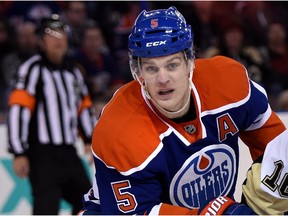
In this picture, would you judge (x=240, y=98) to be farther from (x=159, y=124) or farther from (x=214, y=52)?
(x=214, y=52)

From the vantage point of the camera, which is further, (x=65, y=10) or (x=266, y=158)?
(x=65, y=10)

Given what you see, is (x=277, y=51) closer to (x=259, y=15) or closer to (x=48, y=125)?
(x=259, y=15)

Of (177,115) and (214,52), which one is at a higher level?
(177,115)

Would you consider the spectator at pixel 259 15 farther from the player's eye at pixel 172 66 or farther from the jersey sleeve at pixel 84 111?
the player's eye at pixel 172 66

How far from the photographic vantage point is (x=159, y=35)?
2.30m

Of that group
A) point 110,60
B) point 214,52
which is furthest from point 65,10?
point 214,52

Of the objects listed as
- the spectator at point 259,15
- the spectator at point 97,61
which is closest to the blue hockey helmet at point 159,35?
the spectator at point 97,61

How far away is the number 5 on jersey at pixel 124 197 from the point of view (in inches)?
90.4

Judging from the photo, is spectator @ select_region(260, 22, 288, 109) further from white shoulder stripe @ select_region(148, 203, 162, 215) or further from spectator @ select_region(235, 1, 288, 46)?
white shoulder stripe @ select_region(148, 203, 162, 215)

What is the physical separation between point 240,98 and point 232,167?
0.22 meters

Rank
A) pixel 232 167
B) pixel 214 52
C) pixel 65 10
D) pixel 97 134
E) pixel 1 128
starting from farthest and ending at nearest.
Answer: pixel 65 10, pixel 214 52, pixel 1 128, pixel 232 167, pixel 97 134

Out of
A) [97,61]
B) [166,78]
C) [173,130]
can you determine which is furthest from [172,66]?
[97,61]

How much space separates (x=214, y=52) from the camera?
4773mm

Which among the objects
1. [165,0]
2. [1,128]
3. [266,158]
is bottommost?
[1,128]
